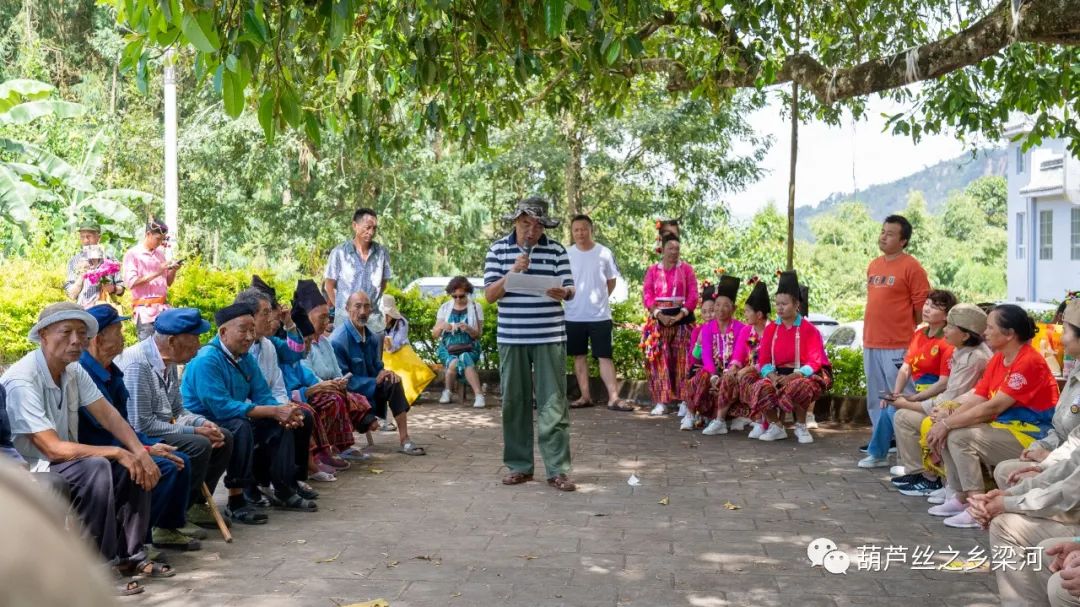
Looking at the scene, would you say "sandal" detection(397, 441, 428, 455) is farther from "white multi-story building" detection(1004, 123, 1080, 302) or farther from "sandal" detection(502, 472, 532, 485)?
"white multi-story building" detection(1004, 123, 1080, 302)

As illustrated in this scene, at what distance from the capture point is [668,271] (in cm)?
1126

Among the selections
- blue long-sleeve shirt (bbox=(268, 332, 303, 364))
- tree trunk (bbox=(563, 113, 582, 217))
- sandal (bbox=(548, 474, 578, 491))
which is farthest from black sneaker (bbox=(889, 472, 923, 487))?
tree trunk (bbox=(563, 113, 582, 217))

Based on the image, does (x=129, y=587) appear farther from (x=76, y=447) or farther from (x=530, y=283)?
(x=530, y=283)

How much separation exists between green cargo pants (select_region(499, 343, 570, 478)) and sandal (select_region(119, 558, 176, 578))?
2.94m

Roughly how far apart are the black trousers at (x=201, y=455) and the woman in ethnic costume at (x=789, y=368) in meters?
5.01

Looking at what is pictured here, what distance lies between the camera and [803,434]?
9.79m

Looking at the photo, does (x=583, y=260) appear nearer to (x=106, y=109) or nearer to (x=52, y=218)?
(x=52, y=218)

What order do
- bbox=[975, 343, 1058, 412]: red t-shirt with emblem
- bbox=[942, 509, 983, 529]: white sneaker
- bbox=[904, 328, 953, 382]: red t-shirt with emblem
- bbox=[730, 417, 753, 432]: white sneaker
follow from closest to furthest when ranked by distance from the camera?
bbox=[975, 343, 1058, 412]: red t-shirt with emblem
bbox=[942, 509, 983, 529]: white sneaker
bbox=[904, 328, 953, 382]: red t-shirt with emblem
bbox=[730, 417, 753, 432]: white sneaker

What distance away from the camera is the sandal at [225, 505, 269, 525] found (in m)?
6.68

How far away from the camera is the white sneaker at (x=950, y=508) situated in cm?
679

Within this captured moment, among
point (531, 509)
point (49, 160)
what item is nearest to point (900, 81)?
point (531, 509)

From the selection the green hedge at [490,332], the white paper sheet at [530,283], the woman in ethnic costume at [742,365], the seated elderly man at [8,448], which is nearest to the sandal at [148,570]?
the seated elderly man at [8,448]

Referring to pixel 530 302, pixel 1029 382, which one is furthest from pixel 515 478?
pixel 1029 382

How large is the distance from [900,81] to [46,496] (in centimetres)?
872
